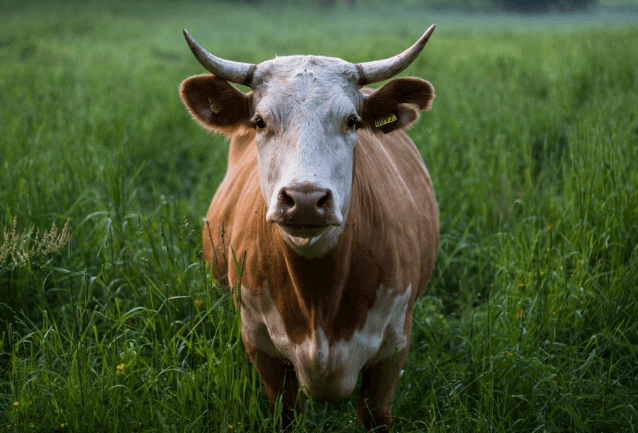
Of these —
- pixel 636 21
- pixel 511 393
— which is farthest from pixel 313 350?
pixel 636 21

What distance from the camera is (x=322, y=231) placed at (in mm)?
1938

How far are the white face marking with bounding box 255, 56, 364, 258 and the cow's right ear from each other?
153mm

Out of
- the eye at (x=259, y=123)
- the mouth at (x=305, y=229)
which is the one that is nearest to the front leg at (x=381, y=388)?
the mouth at (x=305, y=229)

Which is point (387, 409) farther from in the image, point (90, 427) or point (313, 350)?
point (90, 427)

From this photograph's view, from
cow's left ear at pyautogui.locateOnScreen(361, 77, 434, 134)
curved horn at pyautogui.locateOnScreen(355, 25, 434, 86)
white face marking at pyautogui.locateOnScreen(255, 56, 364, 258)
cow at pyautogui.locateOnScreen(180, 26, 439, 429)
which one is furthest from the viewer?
cow's left ear at pyautogui.locateOnScreen(361, 77, 434, 134)

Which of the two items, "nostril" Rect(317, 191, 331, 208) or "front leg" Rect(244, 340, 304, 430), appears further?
"front leg" Rect(244, 340, 304, 430)

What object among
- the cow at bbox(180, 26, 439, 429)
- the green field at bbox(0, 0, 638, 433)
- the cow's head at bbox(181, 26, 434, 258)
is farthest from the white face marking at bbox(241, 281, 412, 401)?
the cow's head at bbox(181, 26, 434, 258)

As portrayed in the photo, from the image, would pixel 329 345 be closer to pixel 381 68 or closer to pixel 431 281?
pixel 381 68

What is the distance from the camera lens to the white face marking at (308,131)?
194 centimetres

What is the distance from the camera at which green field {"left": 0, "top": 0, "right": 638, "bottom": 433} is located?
2.36 metres

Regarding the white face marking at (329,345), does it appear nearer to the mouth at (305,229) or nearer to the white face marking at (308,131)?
the white face marking at (308,131)

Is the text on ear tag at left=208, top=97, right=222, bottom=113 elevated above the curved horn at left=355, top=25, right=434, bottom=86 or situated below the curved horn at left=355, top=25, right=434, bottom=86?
below

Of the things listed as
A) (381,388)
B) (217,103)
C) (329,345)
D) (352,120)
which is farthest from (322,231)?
(381,388)

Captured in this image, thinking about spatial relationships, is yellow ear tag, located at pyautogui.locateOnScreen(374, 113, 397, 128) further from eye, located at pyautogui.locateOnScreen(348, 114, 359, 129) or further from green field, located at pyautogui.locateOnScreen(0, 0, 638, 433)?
green field, located at pyautogui.locateOnScreen(0, 0, 638, 433)
